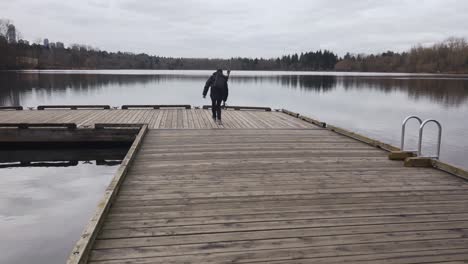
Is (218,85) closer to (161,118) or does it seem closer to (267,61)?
(161,118)

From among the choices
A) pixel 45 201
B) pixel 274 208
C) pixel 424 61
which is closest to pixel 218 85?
pixel 45 201

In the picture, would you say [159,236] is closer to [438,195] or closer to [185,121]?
[438,195]

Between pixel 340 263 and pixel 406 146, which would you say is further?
pixel 406 146

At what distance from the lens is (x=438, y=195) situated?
4.55 metres

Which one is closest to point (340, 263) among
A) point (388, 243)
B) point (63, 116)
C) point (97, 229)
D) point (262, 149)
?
point (388, 243)

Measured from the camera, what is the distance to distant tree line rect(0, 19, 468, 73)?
85.5 meters

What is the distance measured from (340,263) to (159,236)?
1596 mm

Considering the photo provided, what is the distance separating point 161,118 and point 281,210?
25.3 ft

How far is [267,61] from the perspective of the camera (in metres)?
152

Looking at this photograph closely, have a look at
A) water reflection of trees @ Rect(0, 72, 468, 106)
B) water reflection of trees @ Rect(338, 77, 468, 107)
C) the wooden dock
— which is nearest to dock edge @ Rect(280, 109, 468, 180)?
the wooden dock

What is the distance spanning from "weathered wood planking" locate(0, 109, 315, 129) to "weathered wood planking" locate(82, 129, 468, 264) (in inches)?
131

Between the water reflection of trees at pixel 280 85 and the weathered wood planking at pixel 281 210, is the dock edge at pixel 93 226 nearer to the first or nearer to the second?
the weathered wood planking at pixel 281 210

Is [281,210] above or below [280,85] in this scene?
below

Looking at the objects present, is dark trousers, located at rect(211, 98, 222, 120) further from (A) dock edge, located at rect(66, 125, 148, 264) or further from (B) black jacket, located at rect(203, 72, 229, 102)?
(A) dock edge, located at rect(66, 125, 148, 264)
